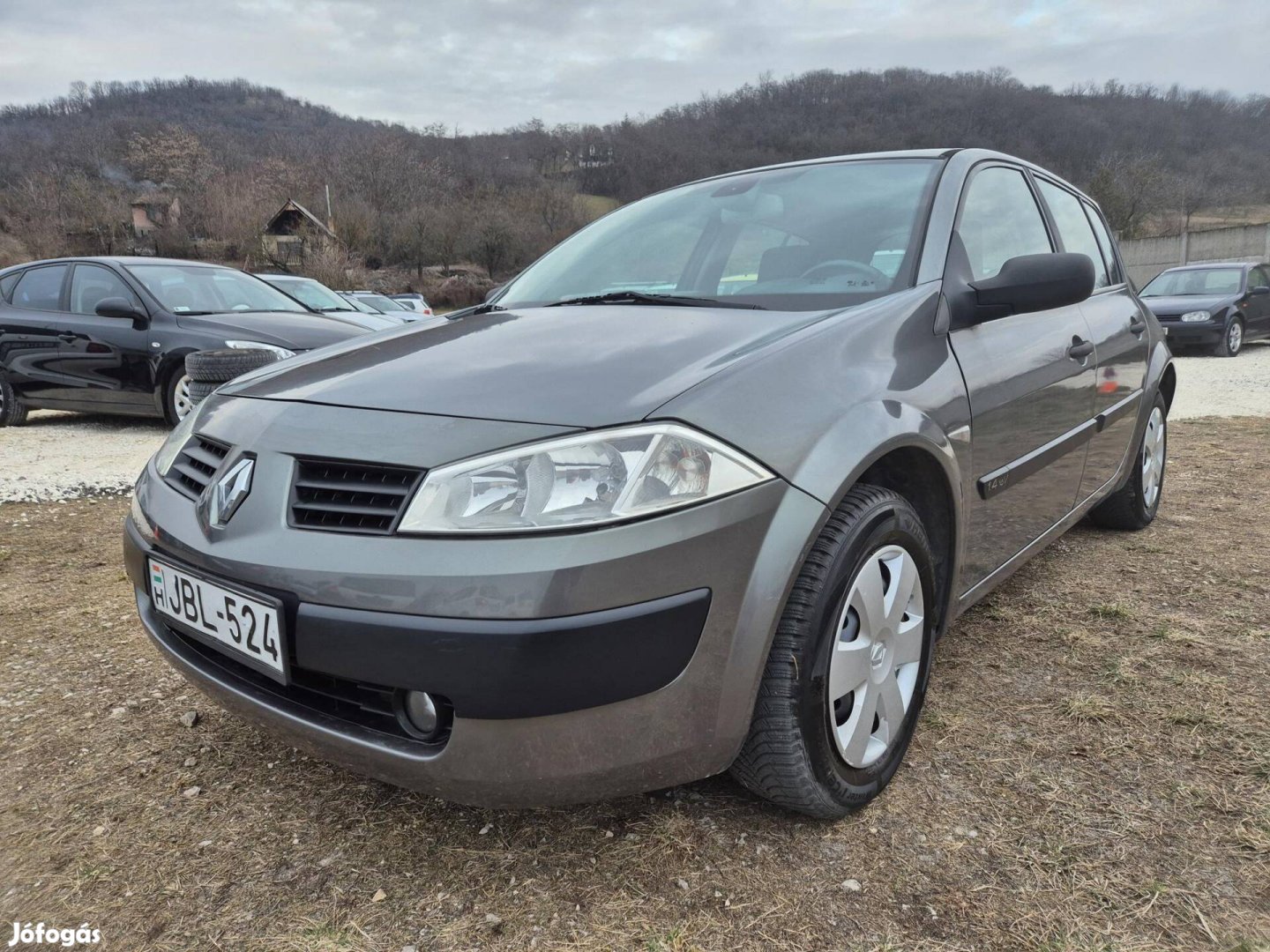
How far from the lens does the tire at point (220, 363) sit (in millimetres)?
3303

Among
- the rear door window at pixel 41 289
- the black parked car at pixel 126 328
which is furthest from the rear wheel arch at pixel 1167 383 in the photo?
the rear door window at pixel 41 289

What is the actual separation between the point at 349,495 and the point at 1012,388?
168cm

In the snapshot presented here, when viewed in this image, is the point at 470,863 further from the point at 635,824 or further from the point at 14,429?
the point at 14,429

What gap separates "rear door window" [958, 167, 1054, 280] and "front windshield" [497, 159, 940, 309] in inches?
6.4

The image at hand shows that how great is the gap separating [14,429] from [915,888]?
7723 mm

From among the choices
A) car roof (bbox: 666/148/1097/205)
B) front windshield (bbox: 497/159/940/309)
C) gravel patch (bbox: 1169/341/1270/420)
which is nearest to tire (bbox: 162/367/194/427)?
front windshield (bbox: 497/159/940/309)

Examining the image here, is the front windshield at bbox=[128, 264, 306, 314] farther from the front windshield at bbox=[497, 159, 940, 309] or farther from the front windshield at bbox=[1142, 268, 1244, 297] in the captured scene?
the front windshield at bbox=[1142, 268, 1244, 297]

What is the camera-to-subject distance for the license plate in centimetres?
143

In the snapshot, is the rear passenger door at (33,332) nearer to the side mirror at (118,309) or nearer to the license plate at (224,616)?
the side mirror at (118,309)

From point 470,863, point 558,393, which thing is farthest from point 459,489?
point 470,863

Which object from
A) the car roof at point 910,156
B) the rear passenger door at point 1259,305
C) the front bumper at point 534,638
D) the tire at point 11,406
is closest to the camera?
the front bumper at point 534,638

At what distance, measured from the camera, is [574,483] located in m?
1.34

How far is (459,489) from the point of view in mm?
1356

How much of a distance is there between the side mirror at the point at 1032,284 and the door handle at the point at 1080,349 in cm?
55
